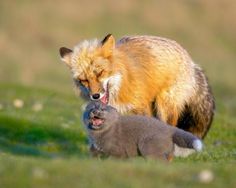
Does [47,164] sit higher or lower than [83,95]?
lower

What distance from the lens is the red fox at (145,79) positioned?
45.3 feet

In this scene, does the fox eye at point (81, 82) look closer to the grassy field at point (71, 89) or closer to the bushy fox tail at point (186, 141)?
the grassy field at point (71, 89)

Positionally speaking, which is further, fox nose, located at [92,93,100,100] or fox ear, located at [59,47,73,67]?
fox ear, located at [59,47,73,67]

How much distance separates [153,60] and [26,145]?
135 inches

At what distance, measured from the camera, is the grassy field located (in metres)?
9.23

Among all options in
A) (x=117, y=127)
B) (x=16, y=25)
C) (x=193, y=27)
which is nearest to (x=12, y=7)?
(x=16, y=25)

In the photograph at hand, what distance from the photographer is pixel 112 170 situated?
30.7 feet

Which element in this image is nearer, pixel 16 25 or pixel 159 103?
pixel 159 103

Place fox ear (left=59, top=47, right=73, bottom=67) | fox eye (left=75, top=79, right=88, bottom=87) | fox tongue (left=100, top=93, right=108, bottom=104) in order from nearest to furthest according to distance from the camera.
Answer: fox tongue (left=100, top=93, right=108, bottom=104) → fox eye (left=75, top=79, right=88, bottom=87) → fox ear (left=59, top=47, right=73, bottom=67)

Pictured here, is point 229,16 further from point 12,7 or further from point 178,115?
point 178,115

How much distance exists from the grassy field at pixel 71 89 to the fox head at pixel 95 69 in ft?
4.01

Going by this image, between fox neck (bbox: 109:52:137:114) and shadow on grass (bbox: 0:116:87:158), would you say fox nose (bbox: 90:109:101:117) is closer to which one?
fox neck (bbox: 109:52:137:114)

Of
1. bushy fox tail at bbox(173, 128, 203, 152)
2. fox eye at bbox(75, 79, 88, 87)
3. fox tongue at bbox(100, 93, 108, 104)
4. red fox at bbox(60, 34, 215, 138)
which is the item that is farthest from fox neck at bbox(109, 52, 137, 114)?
bushy fox tail at bbox(173, 128, 203, 152)

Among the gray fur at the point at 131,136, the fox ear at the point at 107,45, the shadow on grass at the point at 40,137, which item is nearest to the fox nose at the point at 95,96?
the fox ear at the point at 107,45
